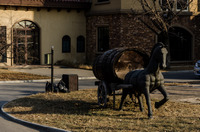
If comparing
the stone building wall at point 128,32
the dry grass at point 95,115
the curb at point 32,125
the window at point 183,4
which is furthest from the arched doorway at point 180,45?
the curb at point 32,125

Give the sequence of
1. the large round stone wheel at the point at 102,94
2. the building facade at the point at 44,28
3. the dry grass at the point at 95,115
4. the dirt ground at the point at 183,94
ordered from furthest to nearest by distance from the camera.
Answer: the building facade at the point at 44,28, the dirt ground at the point at 183,94, the large round stone wheel at the point at 102,94, the dry grass at the point at 95,115

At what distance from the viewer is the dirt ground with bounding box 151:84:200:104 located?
13257mm

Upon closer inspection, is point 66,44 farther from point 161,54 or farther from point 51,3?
point 161,54

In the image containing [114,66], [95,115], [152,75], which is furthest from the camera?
[114,66]

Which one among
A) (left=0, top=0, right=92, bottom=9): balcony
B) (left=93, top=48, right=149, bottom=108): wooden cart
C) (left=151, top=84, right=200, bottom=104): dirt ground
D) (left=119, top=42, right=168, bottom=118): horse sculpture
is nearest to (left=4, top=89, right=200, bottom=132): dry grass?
(left=93, top=48, right=149, bottom=108): wooden cart

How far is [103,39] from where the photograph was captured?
29844 mm

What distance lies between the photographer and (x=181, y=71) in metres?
26.4

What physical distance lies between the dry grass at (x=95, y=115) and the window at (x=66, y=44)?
57.4 ft

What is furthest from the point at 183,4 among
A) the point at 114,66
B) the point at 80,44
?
the point at 114,66

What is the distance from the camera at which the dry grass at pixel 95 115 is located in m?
8.89

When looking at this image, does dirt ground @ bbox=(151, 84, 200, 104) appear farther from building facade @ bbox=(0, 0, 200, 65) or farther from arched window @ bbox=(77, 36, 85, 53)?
arched window @ bbox=(77, 36, 85, 53)

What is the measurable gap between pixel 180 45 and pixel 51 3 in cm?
1070

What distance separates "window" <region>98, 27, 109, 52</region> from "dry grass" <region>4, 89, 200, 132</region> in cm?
1635

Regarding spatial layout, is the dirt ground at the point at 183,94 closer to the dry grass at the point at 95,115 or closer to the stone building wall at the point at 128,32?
the dry grass at the point at 95,115
